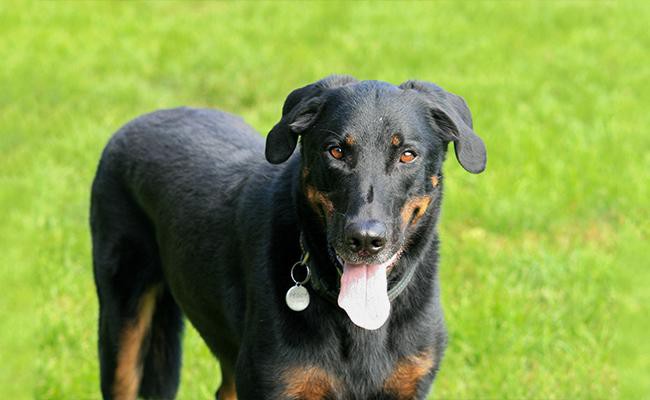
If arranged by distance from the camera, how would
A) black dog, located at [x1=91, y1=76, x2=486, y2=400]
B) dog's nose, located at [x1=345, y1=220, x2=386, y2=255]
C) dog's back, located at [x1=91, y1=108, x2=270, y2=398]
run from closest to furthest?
dog's nose, located at [x1=345, y1=220, x2=386, y2=255], black dog, located at [x1=91, y1=76, x2=486, y2=400], dog's back, located at [x1=91, y1=108, x2=270, y2=398]

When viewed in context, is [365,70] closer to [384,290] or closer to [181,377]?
[181,377]

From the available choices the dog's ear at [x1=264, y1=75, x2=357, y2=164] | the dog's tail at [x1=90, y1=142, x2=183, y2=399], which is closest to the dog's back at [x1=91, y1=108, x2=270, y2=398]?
the dog's tail at [x1=90, y1=142, x2=183, y2=399]

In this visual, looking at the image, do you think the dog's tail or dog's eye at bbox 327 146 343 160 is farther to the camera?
the dog's tail

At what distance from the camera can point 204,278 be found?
15.9 feet

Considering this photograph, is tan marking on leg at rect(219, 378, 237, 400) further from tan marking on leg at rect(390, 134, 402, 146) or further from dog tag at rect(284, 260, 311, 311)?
tan marking on leg at rect(390, 134, 402, 146)

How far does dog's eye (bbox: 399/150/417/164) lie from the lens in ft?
13.4

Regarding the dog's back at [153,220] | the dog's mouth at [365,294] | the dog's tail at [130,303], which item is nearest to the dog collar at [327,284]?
the dog's mouth at [365,294]

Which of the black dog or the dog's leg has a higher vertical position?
the black dog

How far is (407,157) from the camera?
408 cm

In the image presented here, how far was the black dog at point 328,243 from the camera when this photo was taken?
159 inches

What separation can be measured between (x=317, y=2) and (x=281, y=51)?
1.86m

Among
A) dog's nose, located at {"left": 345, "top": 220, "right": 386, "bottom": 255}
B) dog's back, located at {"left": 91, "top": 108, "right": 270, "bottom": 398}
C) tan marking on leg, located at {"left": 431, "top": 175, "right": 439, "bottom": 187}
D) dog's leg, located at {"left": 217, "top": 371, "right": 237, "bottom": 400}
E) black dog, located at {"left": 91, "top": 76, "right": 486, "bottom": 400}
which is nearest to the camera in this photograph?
dog's nose, located at {"left": 345, "top": 220, "right": 386, "bottom": 255}

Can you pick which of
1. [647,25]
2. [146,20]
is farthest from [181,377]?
[647,25]

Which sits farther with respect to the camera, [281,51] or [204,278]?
[281,51]
